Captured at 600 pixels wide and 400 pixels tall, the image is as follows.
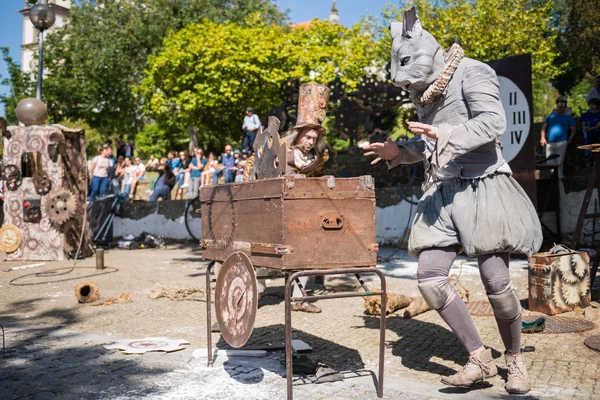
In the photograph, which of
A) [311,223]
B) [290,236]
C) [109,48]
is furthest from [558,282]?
[109,48]

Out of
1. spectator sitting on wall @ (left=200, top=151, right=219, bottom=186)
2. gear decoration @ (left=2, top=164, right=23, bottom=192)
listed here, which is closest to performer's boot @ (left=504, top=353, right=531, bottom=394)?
gear decoration @ (left=2, top=164, right=23, bottom=192)

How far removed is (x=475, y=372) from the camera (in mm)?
3520

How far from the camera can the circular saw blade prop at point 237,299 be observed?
3320 millimetres

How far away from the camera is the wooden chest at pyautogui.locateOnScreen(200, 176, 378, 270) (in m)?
3.24

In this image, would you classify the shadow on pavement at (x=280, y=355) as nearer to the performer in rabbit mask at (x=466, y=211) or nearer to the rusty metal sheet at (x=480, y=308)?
the performer in rabbit mask at (x=466, y=211)

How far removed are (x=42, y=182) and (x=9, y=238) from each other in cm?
126

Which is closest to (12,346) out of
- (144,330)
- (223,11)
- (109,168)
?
(144,330)

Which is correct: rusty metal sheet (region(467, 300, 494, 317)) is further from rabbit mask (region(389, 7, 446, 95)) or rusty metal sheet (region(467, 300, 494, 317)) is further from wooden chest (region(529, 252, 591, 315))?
rabbit mask (region(389, 7, 446, 95))

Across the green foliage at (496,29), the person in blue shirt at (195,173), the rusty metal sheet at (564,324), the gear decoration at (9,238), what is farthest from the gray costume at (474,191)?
the green foliage at (496,29)

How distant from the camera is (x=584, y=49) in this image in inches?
926

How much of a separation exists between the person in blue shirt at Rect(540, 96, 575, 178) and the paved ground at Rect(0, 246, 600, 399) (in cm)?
387

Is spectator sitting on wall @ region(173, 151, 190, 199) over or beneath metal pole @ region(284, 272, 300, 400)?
over

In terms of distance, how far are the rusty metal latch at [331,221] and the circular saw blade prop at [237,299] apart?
48 cm

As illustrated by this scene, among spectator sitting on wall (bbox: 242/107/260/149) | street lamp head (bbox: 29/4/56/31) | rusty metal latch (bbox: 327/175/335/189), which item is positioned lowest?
rusty metal latch (bbox: 327/175/335/189)
